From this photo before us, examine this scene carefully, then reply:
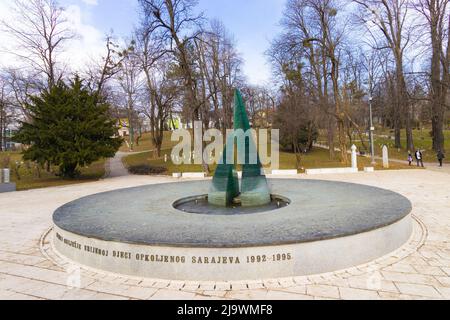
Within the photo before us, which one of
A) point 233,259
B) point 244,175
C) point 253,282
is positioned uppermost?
point 244,175

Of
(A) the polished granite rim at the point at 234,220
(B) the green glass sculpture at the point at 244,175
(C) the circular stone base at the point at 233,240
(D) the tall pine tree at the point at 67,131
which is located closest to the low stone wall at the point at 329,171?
(A) the polished granite rim at the point at 234,220

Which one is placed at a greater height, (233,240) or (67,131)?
(67,131)

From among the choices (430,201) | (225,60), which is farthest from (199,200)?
(225,60)

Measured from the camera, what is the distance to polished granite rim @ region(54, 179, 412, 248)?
4.94 m

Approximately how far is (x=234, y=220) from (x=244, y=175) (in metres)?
2.42

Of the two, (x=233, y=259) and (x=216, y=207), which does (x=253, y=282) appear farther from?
(x=216, y=207)

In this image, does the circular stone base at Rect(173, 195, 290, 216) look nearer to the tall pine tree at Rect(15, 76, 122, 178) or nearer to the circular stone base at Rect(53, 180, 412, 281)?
the circular stone base at Rect(53, 180, 412, 281)

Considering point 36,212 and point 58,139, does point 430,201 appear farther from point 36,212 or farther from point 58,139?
point 58,139

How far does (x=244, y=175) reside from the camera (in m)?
8.58

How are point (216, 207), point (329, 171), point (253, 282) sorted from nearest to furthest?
point (253, 282) < point (216, 207) < point (329, 171)

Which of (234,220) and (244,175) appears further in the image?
(244,175)

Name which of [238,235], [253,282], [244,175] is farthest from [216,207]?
[253,282]

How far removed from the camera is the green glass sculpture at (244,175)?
27.9 feet
